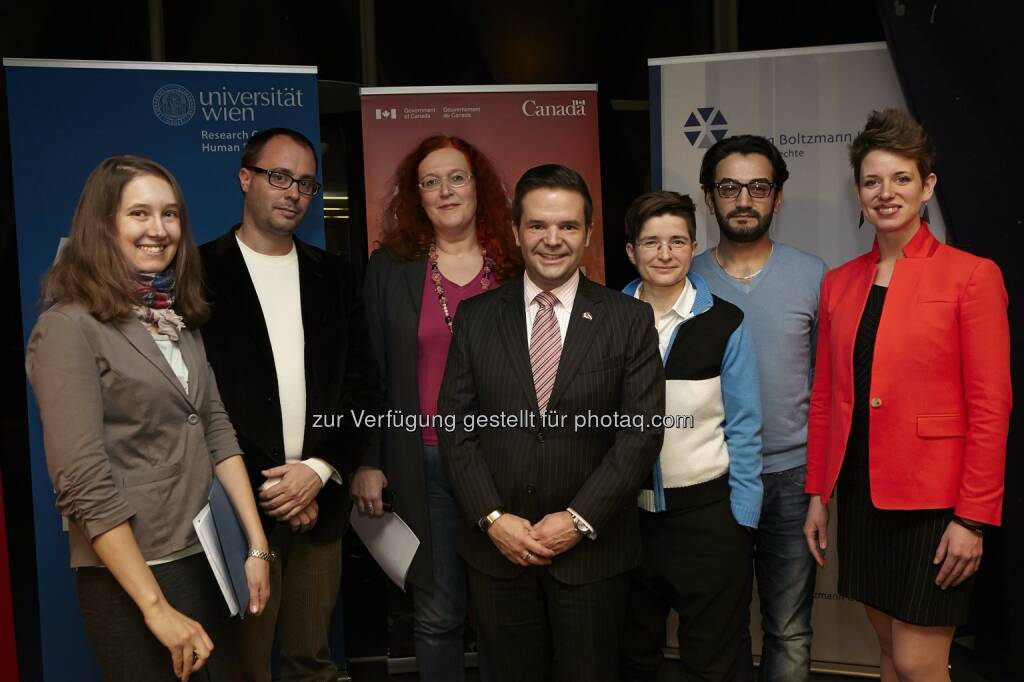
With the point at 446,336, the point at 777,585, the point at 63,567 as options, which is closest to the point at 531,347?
the point at 446,336

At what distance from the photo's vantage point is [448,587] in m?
2.81

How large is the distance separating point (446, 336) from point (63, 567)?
1.69 m

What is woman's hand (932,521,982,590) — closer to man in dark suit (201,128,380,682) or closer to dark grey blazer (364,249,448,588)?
dark grey blazer (364,249,448,588)

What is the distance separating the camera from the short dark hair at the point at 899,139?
2246 millimetres

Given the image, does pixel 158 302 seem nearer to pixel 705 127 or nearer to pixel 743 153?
pixel 743 153

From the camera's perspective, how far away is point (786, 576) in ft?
8.73

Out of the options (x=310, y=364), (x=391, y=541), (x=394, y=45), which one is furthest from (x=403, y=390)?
(x=394, y=45)

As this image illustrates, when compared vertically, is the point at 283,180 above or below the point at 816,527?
above

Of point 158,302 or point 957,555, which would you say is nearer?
point 158,302

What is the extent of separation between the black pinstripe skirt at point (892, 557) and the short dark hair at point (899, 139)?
0.84 m

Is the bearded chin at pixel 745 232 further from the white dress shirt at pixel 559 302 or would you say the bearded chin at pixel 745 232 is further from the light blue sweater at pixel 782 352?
the white dress shirt at pixel 559 302

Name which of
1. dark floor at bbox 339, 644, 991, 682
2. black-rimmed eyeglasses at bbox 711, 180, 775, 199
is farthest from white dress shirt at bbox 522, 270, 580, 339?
dark floor at bbox 339, 644, 991, 682

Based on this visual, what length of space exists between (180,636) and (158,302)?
791 millimetres

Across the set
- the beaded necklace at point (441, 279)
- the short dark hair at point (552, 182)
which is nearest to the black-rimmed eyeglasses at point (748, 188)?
the short dark hair at point (552, 182)
